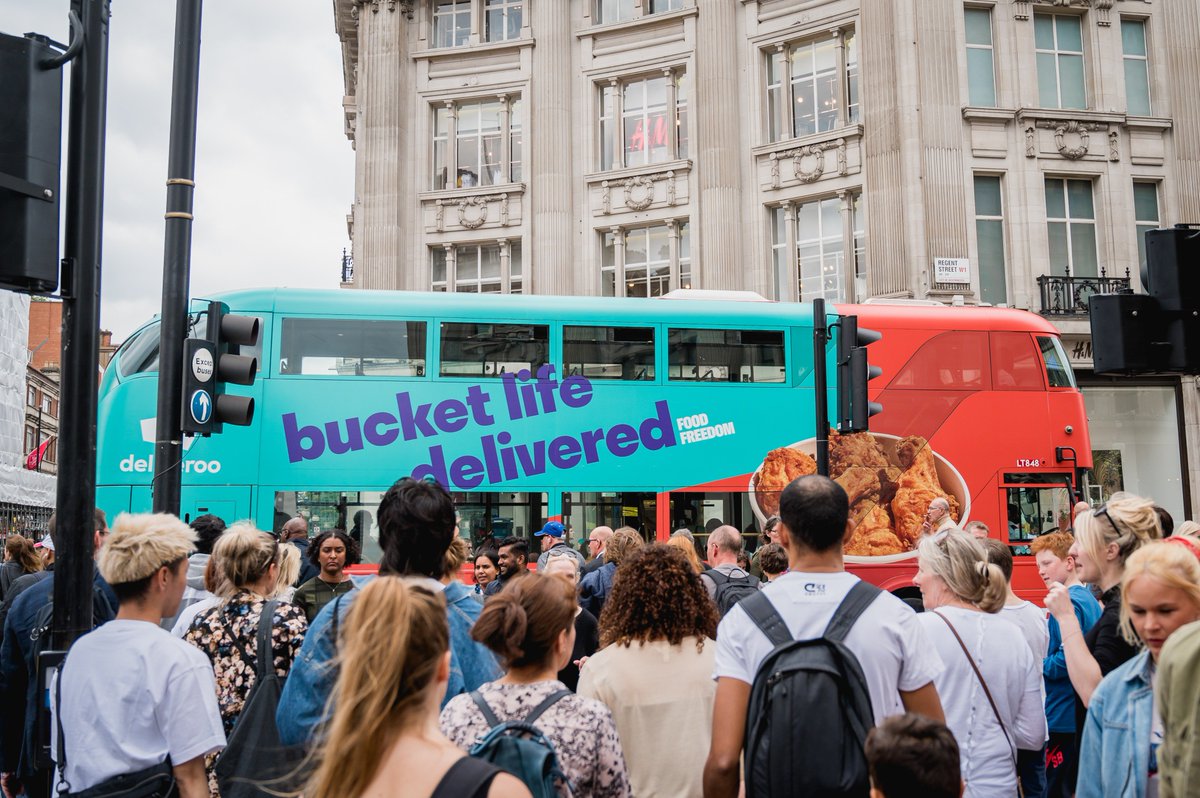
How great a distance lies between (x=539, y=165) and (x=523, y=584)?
25.5 meters

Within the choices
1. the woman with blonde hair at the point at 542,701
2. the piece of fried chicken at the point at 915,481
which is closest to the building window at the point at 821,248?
the piece of fried chicken at the point at 915,481

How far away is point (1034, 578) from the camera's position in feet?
48.1

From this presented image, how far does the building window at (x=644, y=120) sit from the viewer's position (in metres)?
27.5

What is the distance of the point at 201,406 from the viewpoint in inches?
268

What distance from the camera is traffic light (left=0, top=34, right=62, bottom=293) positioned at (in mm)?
3760

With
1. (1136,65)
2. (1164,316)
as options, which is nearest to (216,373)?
(1164,316)

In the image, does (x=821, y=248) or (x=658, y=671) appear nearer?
(x=658, y=671)

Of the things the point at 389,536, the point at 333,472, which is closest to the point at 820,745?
the point at 389,536

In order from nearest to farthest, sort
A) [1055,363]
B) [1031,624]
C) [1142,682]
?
[1142,682], [1031,624], [1055,363]

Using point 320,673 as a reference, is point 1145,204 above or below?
above

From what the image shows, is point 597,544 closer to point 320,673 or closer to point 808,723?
point 320,673

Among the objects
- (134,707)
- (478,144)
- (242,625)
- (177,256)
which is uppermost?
(478,144)

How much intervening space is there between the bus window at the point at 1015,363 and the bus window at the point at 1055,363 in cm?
13

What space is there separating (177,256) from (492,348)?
7.35 meters
